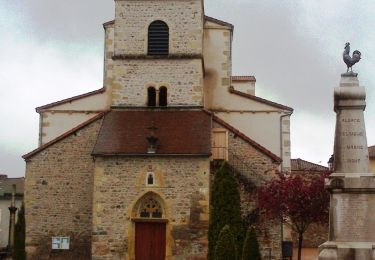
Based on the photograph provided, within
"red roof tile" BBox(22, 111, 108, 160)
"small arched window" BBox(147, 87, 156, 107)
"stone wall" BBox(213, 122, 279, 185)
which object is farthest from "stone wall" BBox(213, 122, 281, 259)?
"red roof tile" BBox(22, 111, 108, 160)

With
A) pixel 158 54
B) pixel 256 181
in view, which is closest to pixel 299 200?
pixel 256 181

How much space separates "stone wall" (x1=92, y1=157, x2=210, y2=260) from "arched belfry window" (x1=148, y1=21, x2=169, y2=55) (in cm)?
589

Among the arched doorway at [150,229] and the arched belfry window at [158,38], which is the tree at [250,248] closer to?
the arched doorway at [150,229]

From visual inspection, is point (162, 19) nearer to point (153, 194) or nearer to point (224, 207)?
point (153, 194)

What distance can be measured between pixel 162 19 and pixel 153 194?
8440mm

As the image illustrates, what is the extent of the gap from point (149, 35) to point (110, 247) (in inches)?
389

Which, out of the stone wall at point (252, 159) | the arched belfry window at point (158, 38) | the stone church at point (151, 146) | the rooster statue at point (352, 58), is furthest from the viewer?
the arched belfry window at point (158, 38)

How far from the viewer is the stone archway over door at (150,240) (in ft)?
85.4

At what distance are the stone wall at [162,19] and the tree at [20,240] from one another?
858 centimetres

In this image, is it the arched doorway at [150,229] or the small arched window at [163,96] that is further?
the small arched window at [163,96]

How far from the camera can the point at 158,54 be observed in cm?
2944

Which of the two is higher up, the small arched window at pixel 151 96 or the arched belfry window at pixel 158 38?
the arched belfry window at pixel 158 38

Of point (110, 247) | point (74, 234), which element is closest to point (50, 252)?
point (74, 234)

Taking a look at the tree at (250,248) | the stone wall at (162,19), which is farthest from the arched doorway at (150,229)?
the stone wall at (162,19)
